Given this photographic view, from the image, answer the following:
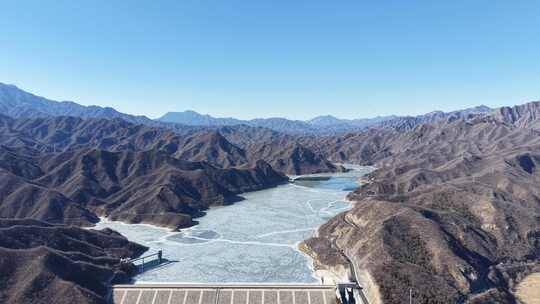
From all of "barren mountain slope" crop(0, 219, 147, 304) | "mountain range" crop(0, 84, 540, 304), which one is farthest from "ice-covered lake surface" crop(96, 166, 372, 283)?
"barren mountain slope" crop(0, 219, 147, 304)

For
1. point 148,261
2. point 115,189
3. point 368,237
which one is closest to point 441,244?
point 368,237

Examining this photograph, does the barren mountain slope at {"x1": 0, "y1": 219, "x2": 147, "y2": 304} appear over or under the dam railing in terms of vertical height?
over

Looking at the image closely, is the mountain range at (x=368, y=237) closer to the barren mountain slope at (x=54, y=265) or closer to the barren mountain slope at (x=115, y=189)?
the barren mountain slope at (x=54, y=265)

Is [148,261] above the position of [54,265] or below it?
below

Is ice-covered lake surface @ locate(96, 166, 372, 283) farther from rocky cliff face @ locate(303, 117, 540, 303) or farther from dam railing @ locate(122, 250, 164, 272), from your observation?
rocky cliff face @ locate(303, 117, 540, 303)

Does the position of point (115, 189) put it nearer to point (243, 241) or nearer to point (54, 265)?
point (243, 241)

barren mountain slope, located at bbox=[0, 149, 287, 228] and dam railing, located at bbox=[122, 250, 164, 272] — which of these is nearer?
dam railing, located at bbox=[122, 250, 164, 272]

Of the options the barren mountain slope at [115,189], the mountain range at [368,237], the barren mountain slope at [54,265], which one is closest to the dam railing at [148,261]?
the barren mountain slope at [54,265]

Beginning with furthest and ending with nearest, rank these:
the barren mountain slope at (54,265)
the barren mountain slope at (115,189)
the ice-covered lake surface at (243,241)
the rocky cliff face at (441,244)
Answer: the barren mountain slope at (115,189)
the ice-covered lake surface at (243,241)
the rocky cliff face at (441,244)
the barren mountain slope at (54,265)

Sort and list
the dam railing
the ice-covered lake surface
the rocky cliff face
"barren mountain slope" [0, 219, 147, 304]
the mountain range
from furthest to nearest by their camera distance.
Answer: the dam railing < the ice-covered lake surface < the rocky cliff face < the mountain range < "barren mountain slope" [0, 219, 147, 304]

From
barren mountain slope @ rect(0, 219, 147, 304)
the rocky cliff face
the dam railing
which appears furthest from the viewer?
the dam railing
